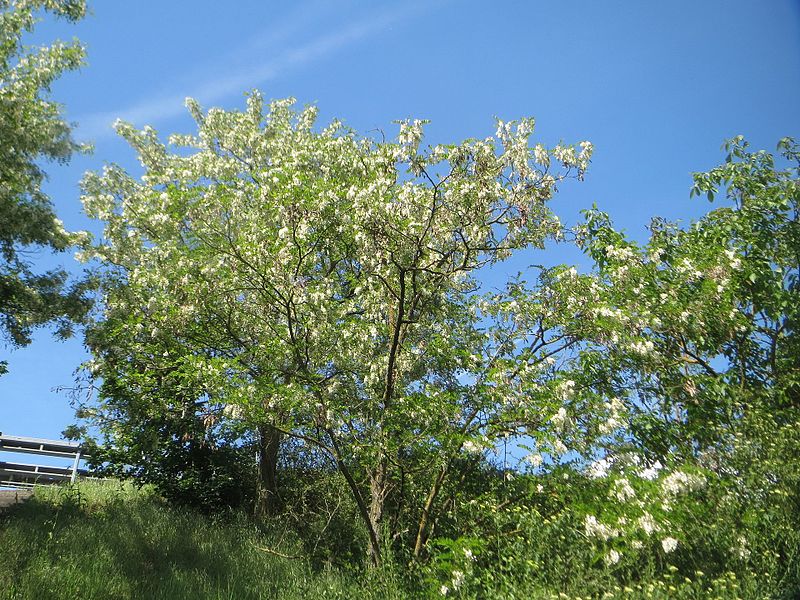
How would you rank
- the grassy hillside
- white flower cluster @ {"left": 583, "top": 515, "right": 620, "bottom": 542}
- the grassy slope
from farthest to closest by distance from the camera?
the grassy slope, white flower cluster @ {"left": 583, "top": 515, "right": 620, "bottom": 542}, the grassy hillside

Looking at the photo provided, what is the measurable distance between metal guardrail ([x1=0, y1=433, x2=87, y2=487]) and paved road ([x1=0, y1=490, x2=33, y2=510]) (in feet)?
6.72

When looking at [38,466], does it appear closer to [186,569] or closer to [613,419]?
[186,569]

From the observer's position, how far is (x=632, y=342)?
385 inches

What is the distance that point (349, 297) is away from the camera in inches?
595

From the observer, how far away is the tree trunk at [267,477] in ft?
47.1

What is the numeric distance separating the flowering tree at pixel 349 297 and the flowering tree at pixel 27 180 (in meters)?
1.40

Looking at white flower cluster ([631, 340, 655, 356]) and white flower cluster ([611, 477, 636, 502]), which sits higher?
white flower cluster ([631, 340, 655, 356])

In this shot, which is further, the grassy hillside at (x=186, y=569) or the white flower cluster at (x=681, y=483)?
the white flower cluster at (x=681, y=483)

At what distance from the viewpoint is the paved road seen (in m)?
11.9

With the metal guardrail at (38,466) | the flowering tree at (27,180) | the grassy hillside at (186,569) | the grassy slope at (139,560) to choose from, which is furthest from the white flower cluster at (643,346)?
the metal guardrail at (38,466)

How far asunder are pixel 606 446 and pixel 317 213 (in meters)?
6.54

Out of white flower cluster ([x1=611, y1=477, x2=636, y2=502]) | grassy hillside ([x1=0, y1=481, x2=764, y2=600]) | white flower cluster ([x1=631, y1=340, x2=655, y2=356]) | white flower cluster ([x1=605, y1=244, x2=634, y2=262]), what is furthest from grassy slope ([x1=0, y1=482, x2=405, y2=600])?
white flower cluster ([x1=605, y1=244, x2=634, y2=262])

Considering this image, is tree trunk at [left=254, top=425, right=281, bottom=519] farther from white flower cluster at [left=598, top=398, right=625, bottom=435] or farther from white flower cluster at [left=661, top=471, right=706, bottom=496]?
white flower cluster at [left=661, top=471, right=706, bottom=496]

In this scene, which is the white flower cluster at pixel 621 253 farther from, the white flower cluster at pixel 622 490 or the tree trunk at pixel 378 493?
the tree trunk at pixel 378 493
